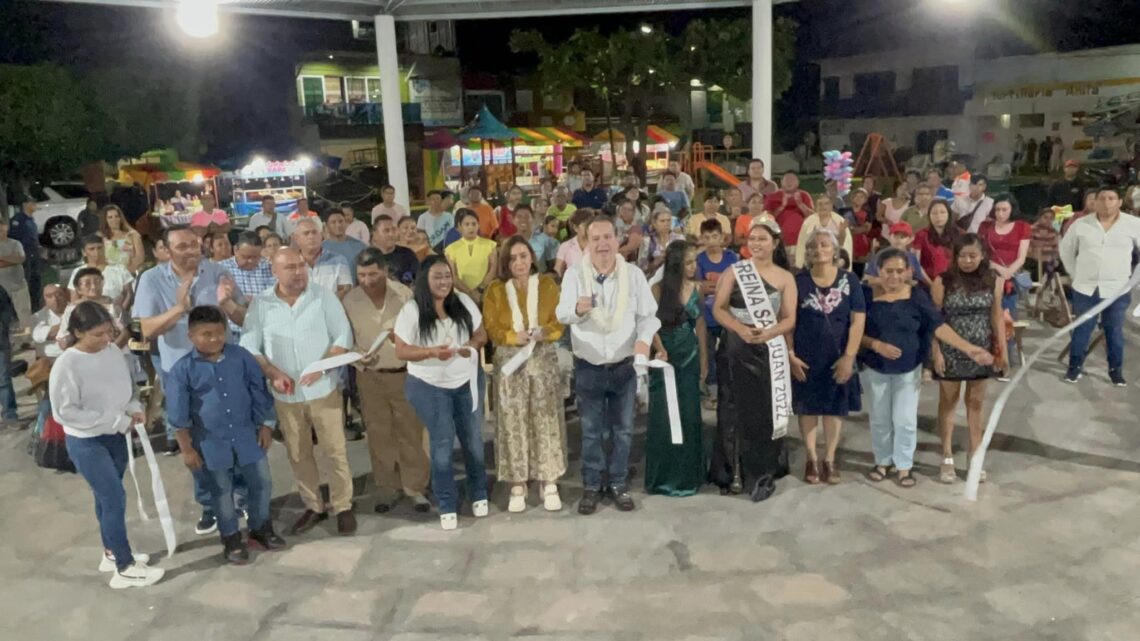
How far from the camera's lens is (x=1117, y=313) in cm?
675

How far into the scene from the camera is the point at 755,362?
4.84m

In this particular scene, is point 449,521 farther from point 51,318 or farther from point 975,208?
point 975,208

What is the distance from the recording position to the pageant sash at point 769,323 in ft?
15.7

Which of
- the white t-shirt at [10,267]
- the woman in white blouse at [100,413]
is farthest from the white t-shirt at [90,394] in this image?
the white t-shirt at [10,267]

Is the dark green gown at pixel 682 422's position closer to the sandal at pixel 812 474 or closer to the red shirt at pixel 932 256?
the sandal at pixel 812 474

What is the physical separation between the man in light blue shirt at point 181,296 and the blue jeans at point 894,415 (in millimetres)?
3923

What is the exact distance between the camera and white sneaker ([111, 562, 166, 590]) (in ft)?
14.2

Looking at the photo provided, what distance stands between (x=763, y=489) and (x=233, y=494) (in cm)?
301

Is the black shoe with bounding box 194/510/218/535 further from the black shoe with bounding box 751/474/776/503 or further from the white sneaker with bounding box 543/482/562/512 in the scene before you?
the black shoe with bounding box 751/474/776/503

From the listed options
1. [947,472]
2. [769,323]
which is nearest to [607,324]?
[769,323]

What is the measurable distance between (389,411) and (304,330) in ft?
2.54

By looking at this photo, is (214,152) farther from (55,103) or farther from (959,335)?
(959,335)

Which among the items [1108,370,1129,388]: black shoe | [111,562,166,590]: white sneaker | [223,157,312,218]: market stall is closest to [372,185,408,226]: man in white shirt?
[111,562,166,590]: white sneaker

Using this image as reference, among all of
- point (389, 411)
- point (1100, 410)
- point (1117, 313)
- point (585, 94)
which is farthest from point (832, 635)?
point (585, 94)
